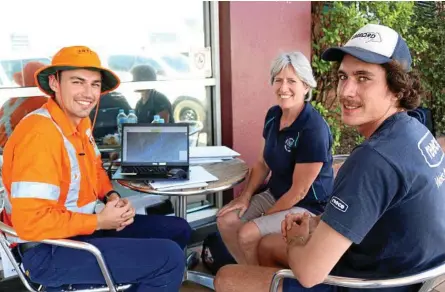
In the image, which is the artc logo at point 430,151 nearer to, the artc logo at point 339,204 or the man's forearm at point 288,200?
the artc logo at point 339,204

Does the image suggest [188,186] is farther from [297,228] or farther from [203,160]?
[297,228]

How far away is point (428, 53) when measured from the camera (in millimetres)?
5375

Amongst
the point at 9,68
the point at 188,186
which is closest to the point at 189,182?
the point at 188,186

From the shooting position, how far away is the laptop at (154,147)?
7.95ft

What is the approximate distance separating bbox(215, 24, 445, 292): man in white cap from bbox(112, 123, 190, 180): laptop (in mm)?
1031

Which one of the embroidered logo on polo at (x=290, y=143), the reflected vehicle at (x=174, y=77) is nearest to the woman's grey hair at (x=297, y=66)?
the embroidered logo on polo at (x=290, y=143)

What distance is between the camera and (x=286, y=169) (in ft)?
7.98

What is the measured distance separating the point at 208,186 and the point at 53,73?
88 cm

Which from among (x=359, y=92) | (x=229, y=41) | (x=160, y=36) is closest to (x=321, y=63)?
(x=229, y=41)

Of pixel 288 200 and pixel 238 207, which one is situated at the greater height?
pixel 288 200

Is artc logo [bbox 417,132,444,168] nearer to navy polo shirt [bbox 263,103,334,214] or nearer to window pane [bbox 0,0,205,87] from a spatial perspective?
navy polo shirt [bbox 263,103,334,214]

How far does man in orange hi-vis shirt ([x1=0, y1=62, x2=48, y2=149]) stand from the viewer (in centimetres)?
276

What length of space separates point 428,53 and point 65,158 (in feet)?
15.7

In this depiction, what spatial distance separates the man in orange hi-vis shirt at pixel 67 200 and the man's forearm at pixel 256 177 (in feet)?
2.95
